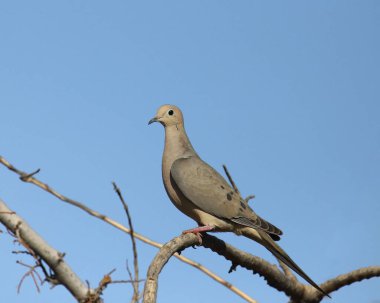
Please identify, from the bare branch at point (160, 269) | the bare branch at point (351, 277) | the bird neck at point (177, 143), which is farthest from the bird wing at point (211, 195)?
the bare branch at point (160, 269)

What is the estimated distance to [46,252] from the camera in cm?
198

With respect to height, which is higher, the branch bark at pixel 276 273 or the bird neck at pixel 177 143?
the bird neck at pixel 177 143

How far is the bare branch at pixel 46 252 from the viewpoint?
190cm

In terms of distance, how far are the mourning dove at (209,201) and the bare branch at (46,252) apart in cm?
285

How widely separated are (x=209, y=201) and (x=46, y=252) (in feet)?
10.6

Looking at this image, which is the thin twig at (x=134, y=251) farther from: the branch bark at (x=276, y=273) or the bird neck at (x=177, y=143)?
the bird neck at (x=177, y=143)

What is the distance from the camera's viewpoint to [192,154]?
18.2ft

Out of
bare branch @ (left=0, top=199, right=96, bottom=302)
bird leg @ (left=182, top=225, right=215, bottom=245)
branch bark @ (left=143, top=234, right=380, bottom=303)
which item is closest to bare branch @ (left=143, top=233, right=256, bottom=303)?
branch bark @ (left=143, top=234, right=380, bottom=303)

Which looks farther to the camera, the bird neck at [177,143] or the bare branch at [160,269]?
the bird neck at [177,143]

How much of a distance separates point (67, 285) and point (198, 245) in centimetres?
292

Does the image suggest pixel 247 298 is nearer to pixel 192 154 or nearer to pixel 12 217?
pixel 12 217

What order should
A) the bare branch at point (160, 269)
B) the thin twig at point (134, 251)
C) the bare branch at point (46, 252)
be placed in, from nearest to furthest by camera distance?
the bare branch at point (46, 252)
the thin twig at point (134, 251)
the bare branch at point (160, 269)

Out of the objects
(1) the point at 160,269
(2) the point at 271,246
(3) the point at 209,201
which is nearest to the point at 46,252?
(1) the point at 160,269

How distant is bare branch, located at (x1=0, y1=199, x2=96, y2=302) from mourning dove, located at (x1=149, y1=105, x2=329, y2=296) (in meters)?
2.85
